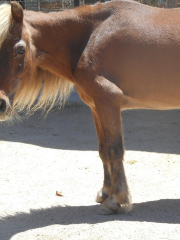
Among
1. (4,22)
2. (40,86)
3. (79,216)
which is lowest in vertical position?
(79,216)

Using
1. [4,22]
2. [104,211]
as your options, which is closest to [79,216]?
[104,211]

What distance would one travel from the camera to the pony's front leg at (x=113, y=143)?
360 cm

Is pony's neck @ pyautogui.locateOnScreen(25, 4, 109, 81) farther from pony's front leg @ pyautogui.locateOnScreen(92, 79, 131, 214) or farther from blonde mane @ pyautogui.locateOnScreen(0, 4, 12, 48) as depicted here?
pony's front leg @ pyautogui.locateOnScreen(92, 79, 131, 214)

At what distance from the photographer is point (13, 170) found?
5.18 metres

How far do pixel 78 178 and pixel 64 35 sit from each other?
6.15 ft

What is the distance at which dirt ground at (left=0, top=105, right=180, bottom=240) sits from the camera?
341 cm

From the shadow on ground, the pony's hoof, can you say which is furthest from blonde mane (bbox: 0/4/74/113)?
the shadow on ground

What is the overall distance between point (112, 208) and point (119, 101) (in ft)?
3.25

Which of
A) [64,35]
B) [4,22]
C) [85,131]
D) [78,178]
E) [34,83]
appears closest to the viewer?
[4,22]

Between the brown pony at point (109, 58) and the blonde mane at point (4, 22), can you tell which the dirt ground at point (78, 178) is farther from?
the blonde mane at point (4, 22)

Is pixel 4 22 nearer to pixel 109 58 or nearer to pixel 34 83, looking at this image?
pixel 34 83

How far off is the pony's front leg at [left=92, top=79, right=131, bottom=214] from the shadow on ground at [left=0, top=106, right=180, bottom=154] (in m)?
2.26

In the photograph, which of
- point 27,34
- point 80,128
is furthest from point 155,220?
point 80,128

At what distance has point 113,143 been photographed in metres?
3.67
